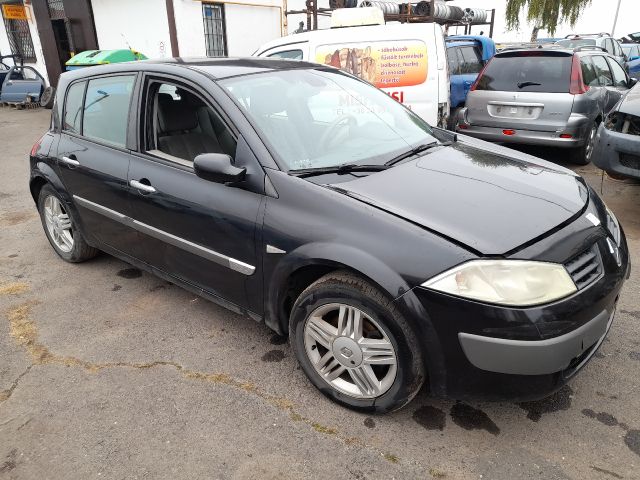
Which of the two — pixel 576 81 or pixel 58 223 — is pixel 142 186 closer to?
pixel 58 223

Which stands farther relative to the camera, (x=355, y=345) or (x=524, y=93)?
(x=524, y=93)

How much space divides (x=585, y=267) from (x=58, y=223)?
387 cm

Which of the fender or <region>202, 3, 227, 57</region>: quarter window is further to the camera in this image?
<region>202, 3, 227, 57</region>: quarter window

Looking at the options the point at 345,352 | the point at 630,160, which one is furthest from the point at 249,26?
the point at 345,352

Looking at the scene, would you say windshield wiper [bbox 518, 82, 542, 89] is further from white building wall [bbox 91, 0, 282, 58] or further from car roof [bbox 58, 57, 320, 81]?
white building wall [bbox 91, 0, 282, 58]

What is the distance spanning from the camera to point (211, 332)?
3156 millimetres

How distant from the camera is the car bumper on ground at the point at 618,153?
4445 mm

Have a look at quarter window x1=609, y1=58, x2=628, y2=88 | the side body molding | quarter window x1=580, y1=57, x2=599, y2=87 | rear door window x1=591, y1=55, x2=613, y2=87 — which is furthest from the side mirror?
quarter window x1=609, y1=58, x2=628, y2=88

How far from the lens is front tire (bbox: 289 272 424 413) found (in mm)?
2166

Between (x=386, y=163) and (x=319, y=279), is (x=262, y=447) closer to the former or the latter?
(x=319, y=279)

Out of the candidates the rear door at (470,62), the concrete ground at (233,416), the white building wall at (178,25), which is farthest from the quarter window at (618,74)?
the white building wall at (178,25)

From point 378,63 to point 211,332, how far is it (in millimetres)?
4447

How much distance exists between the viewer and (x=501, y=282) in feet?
6.47

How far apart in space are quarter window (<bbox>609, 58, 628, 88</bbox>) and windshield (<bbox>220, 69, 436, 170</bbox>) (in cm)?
589
